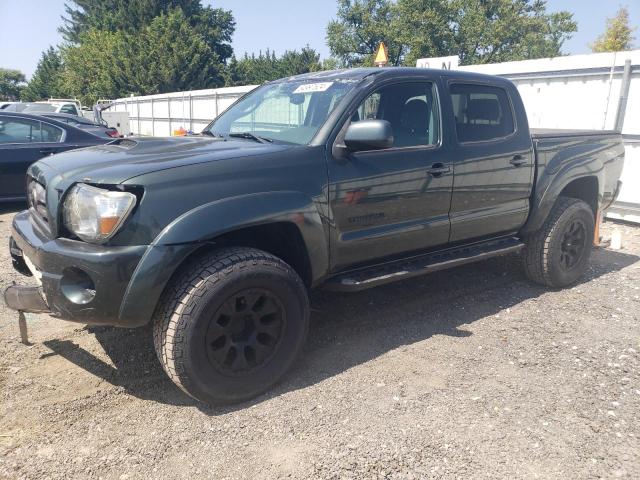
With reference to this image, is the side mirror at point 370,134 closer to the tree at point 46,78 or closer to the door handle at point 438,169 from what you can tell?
the door handle at point 438,169

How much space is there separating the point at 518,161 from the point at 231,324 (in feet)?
9.12

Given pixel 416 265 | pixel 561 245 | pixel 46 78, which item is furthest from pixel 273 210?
pixel 46 78

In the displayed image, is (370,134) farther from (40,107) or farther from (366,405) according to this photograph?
(40,107)

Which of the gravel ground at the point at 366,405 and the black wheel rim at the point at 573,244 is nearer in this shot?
the gravel ground at the point at 366,405

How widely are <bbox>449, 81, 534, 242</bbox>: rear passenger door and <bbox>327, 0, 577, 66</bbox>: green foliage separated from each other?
4077 centimetres

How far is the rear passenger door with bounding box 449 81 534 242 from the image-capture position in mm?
3916

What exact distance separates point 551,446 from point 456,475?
584 millimetres

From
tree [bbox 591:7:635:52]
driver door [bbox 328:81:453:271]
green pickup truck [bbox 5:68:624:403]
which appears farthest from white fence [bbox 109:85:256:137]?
tree [bbox 591:7:635:52]

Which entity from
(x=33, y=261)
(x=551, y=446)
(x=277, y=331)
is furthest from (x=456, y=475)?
(x=33, y=261)

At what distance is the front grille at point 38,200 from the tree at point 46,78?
60420 mm

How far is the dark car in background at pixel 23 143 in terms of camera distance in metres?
7.27

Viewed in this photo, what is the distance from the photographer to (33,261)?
287 cm

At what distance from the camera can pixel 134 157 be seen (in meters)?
2.91

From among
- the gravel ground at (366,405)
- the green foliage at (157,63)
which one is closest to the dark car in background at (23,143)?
the gravel ground at (366,405)
